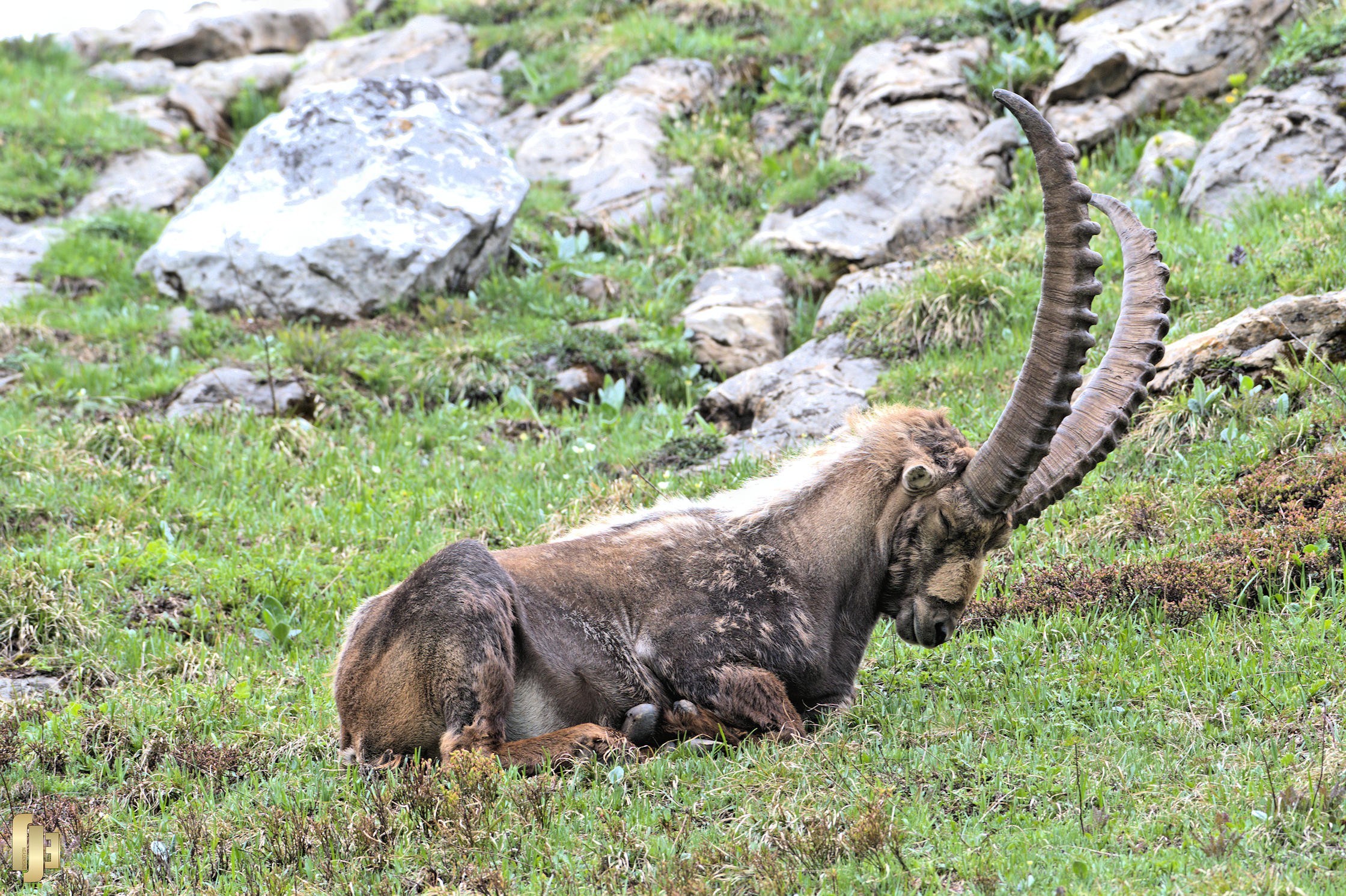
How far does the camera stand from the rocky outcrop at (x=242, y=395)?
1026 centimetres

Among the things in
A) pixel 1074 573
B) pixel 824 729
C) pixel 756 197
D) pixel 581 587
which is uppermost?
pixel 581 587

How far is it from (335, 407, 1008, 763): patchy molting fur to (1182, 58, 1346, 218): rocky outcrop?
678 centimetres

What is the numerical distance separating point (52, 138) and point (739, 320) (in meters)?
10.3

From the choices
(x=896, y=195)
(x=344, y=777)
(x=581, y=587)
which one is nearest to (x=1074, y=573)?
(x=581, y=587)

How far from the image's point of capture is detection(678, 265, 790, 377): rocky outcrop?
446 inches

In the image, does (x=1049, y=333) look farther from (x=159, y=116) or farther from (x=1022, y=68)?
(x=159, y=116)

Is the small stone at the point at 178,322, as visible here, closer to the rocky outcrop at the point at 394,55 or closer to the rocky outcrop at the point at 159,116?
the rocky outcrop at the point at 159,116

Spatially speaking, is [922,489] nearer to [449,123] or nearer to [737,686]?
[737,686]

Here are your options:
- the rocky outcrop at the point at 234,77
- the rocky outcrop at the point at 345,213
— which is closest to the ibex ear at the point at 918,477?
the rocky outcrop at the point at 345,213

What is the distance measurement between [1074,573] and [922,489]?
161 centimetres

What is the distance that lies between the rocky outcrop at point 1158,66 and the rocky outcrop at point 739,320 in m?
3.83

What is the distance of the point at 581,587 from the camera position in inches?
214

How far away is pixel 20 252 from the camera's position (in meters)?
13.4

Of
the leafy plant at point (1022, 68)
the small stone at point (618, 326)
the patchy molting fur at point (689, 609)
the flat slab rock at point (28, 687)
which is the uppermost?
the patchy molting fur at point (689, 609)
